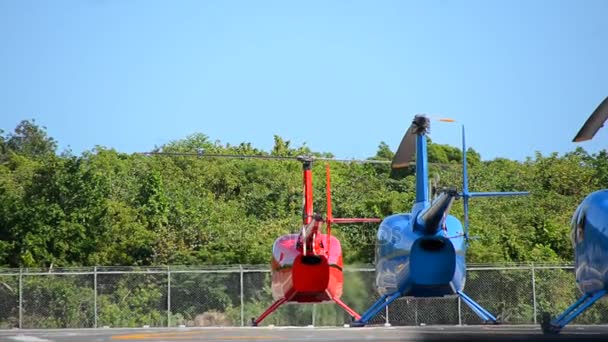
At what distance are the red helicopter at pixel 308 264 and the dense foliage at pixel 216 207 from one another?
9.54 m

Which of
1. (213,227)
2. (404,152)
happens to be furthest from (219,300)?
(404,152)

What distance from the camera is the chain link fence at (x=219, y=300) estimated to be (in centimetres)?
4297

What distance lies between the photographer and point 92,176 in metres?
53.9

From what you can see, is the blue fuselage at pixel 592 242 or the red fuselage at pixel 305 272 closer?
the blue fuselage at pixel 592 242

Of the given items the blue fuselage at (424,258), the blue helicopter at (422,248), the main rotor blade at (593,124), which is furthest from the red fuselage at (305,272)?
the main rotor blade at (593,124)

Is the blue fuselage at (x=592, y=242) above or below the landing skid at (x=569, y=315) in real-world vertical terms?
above

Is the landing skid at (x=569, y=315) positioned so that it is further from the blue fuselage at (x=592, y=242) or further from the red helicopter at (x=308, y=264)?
the red helicopter at (x=308, y=264)

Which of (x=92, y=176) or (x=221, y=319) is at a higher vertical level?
(x=92, y=176)

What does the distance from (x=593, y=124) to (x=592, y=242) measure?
18.4 feet

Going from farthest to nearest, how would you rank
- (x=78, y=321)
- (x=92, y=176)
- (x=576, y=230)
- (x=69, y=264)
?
(x=92, y=176) < (x=69, y=264) < (x=78, y=321) < (x=576, y=230)

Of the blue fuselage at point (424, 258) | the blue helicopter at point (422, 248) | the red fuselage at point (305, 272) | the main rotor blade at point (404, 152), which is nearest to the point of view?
the blue helicopter at point (422, 248)

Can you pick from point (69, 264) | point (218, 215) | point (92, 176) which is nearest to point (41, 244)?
point (69, 264)

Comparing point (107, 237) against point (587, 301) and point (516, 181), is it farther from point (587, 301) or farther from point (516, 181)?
point (587, 301)

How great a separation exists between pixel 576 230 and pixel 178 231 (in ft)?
97.6
